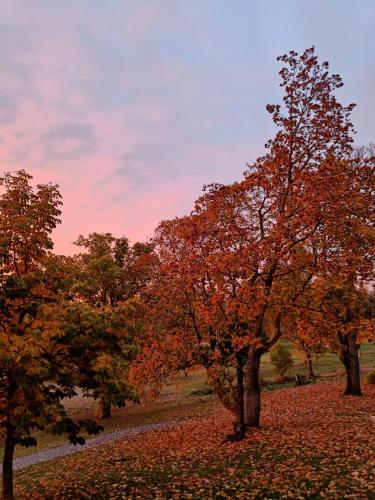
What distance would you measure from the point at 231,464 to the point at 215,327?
24.0 ft

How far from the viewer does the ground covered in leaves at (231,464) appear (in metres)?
12.6

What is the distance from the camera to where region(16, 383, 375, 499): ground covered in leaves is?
1262 centimetres

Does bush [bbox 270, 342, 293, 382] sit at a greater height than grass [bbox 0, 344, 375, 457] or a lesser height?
greater

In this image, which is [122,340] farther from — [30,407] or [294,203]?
[294,203]

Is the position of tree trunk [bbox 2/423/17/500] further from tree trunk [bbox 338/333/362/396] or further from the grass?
→ tree trunk [bbox 338/333/362/396]

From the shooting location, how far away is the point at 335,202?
675 inches

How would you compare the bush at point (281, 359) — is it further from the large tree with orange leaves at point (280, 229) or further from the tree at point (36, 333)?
the tree at point (36, 333)

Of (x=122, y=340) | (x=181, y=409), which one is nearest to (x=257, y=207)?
(x=122, y=340)

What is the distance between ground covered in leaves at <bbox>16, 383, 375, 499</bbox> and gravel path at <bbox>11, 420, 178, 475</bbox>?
225 cm

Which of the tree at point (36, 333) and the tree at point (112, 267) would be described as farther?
the tree at point (112, 267)

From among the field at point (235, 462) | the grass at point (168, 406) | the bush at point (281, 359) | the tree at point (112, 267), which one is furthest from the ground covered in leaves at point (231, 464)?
the bush at point (281, 359)

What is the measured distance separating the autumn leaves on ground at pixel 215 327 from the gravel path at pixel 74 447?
2.43 metres

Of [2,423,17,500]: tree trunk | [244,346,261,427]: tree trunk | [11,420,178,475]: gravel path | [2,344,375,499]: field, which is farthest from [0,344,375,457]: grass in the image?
[2,423,17,500]: tree trunk

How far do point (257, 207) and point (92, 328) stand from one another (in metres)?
10.5
